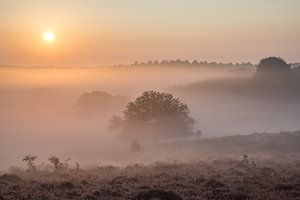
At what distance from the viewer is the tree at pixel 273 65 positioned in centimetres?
13788

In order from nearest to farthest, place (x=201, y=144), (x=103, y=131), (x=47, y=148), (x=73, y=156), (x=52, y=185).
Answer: (x=52, y=185) → (x=201, y=144) → (x=73, y=156) → (x=47, y=148) → (x=103, y=131)

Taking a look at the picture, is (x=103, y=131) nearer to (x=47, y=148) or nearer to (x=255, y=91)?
(x=47, y=148)

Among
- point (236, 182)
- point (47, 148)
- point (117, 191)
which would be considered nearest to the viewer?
point (117, 191)

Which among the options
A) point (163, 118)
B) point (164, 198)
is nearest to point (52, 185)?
point (164, 198)

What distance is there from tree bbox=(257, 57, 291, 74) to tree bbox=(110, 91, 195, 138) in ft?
200

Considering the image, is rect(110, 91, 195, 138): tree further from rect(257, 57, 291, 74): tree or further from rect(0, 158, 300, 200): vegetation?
rect(257, 57, 291, 74): tree

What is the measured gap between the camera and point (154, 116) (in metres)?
81.8

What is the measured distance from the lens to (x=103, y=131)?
11831 cm

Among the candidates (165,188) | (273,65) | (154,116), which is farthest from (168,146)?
(273,65)

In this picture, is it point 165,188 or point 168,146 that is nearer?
point 165,188

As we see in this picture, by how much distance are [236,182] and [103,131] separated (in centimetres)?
9665

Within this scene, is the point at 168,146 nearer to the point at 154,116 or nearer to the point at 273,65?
the point at 154,116

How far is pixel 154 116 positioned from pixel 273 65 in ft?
223

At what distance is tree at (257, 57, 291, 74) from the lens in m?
138
